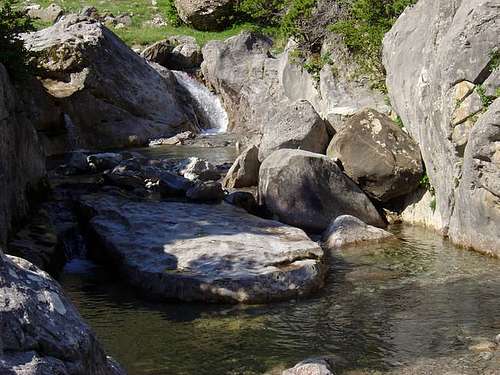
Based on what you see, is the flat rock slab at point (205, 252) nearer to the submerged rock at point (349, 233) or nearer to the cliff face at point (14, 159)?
the submerged rock at point (349, 233)

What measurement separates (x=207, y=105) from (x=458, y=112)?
68.6ft

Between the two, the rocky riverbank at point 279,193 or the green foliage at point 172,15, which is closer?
the rocky riverbank at point 279,193

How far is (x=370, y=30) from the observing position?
20016mm

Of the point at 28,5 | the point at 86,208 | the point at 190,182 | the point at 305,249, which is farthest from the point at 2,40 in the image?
the point at 28,5

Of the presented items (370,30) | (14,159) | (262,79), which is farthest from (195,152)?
(14,159)

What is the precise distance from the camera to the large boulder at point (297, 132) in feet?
59.1

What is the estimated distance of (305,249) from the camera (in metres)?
12.3

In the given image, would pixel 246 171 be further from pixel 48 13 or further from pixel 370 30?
pixel 48 13

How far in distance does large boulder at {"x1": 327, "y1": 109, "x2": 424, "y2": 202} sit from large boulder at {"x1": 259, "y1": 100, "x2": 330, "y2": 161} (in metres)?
1.60

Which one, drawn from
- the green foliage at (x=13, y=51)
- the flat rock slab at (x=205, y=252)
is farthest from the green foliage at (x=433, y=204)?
the green foliage at (x=13, y=51)

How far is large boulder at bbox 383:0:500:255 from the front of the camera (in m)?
12.4

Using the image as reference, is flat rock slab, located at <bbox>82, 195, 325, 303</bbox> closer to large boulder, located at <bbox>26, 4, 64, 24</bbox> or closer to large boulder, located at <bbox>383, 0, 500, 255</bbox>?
large boulder, located at <bbox>383, 0, 500, 255</bbox>

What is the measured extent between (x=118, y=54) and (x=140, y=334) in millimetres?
21158

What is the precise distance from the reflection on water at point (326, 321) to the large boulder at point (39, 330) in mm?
3480
